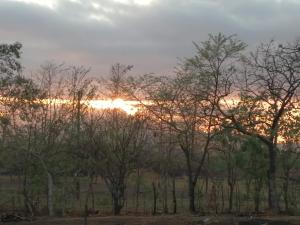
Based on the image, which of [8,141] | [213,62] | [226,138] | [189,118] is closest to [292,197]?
[226,138]

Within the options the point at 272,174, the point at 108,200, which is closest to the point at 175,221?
the point at 272,174

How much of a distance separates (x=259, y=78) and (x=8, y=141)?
13.7 m

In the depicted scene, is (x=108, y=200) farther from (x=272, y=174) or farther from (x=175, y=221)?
(x=175, y=221)

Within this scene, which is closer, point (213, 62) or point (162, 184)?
point (213, 62)

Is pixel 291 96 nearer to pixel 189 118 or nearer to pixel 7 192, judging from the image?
pixel 189 118

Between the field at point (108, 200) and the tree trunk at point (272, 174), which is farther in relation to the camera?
the field at point (108, 200)

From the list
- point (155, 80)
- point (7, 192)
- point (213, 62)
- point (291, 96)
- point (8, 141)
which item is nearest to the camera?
point (291, 96)

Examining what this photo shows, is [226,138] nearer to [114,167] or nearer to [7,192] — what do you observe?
[114,167]

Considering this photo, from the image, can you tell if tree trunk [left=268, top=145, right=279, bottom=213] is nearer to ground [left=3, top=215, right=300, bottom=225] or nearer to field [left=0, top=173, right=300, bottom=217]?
field [left=0, top=173, right=300, bottom=217]

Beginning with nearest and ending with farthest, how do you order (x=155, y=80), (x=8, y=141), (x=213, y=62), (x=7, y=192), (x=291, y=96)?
(x=291, y=96) → (x=213, y=62) → (x=8, y=141) → (x=155, y=80) → (x=7, y=192)

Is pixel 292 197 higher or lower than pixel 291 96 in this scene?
lower

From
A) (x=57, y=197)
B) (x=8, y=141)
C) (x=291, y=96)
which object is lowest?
(x=57, y=197)

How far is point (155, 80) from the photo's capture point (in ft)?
97.5

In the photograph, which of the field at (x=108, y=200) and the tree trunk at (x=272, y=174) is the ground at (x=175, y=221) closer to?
the tree trunk at (x=272, y=174)
